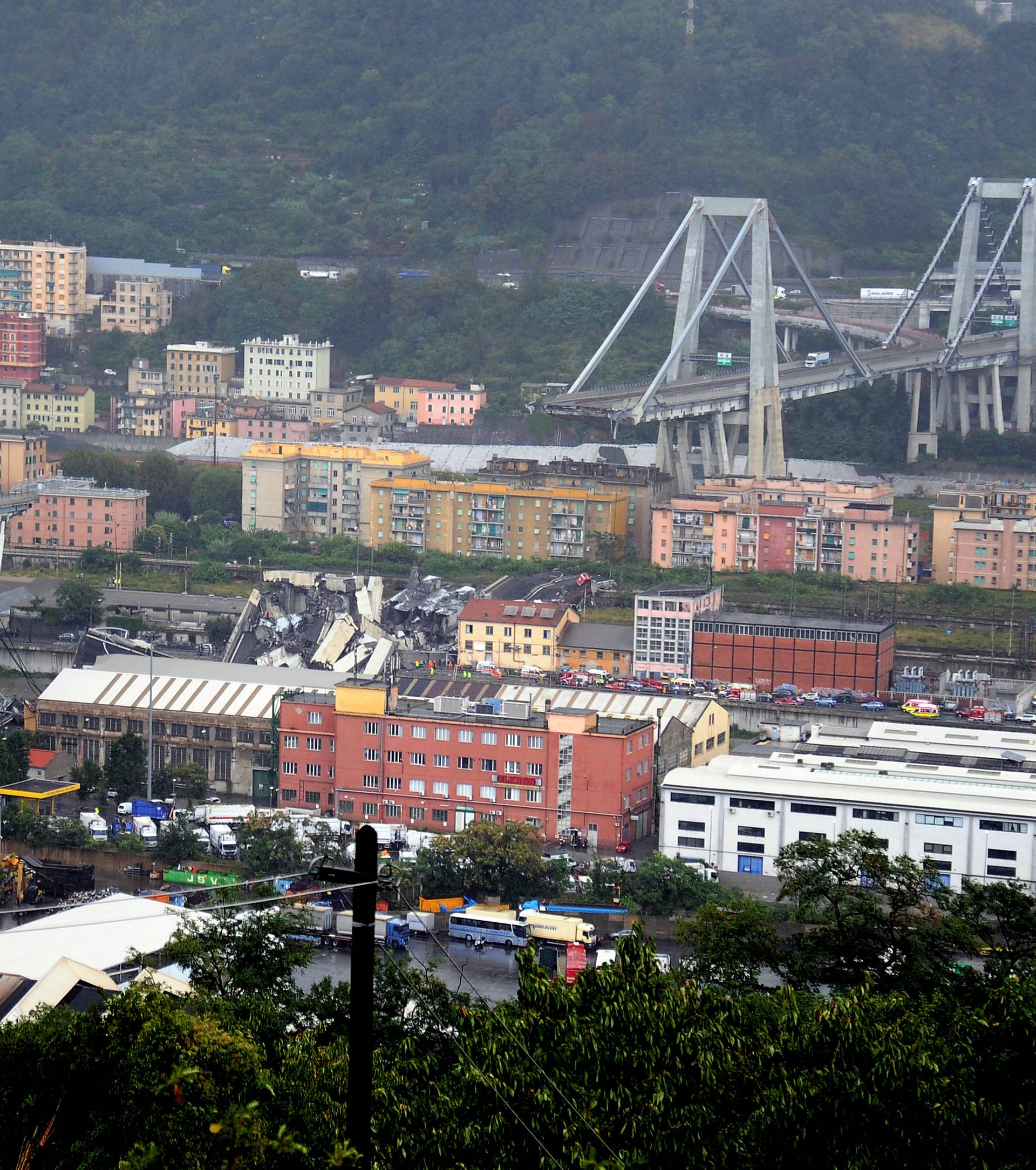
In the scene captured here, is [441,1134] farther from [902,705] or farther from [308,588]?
[308,588]

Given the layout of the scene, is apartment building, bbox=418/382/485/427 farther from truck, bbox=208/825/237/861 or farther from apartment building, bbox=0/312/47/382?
truck, bbox=208/825/237/861

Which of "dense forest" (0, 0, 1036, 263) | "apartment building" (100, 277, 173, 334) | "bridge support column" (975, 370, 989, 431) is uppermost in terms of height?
"dense forest" (0, 0, 1036, 263)

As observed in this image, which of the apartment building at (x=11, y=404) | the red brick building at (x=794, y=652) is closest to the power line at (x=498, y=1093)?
the red brick building at (x=794, y=652)

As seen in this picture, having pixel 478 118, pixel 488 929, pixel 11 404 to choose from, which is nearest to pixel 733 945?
pixel 488 929

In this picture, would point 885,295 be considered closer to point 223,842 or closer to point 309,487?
point 309,487

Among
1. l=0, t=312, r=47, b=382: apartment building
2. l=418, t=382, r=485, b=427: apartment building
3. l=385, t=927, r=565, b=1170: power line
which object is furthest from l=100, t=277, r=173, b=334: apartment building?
l=385, t=927, r=565, b=1170: power line

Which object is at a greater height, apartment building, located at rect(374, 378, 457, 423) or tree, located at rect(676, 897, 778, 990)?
apartment building, located at rect(374, 378, 457, 423)
